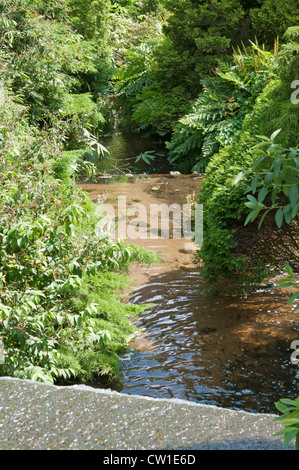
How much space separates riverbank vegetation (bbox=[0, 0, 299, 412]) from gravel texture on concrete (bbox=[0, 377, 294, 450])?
74 centimetres

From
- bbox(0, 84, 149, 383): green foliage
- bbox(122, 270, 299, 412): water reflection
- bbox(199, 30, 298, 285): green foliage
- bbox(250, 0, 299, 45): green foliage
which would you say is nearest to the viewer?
bbox(0, 84, 149, 383): green foliage

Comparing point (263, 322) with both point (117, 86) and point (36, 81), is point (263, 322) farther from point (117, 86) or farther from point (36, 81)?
point (117, 86)

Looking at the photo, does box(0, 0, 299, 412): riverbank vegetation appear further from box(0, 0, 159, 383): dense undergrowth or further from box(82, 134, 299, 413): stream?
box(82, 134, 299, 413): stream

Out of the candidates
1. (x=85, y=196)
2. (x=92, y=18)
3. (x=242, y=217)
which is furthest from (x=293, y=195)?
(x=92, y=18)

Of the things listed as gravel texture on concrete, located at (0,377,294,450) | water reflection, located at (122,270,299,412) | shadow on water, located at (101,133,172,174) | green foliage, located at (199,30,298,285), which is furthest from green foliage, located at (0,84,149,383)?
shadow on water, located at (101,133,172,174)

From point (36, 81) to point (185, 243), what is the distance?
3224 millimetres

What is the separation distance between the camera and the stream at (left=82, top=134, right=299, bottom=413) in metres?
4.06

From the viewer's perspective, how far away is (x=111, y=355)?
4.39 metres

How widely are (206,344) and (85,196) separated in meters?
1.84

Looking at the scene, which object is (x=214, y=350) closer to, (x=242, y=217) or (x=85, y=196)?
(x=242, y=217)

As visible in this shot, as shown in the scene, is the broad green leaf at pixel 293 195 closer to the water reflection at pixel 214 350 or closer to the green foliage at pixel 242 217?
→ the water reflection at pixel 214 350

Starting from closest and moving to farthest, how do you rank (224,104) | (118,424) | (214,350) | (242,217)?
(118,424) → (214,350) → (242,217) → (224,104)

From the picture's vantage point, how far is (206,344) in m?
4.74
